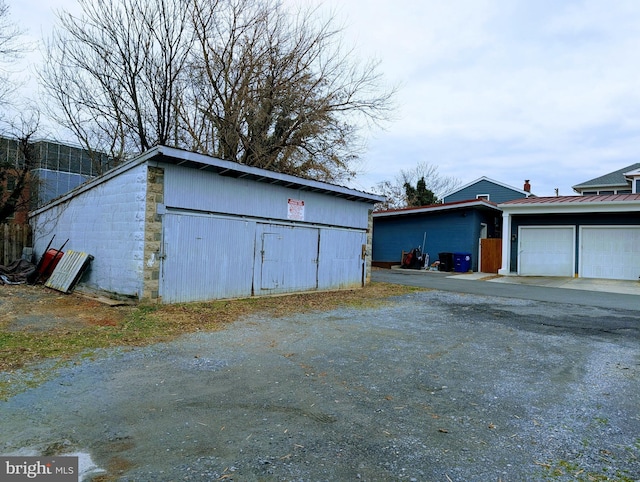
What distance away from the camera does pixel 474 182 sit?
96.7ft

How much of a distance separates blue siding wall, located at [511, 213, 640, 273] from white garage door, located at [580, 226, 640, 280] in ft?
0.64

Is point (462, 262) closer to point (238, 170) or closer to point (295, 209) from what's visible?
point (295, 209)

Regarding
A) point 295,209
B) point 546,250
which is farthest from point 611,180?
point 295,209

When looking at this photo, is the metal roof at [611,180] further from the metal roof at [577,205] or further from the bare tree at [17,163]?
the bare tree at [17,163]

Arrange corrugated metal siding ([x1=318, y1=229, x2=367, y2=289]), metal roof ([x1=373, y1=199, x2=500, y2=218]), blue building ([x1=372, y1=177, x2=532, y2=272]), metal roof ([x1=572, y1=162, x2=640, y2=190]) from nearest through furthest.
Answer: corrugated metal siding ([x1=318, y1=229, x2=367, y2=289]) < metal roof ([x1=373, y1=199, x2=500, y2=218]) < blue building ([x1=372, y1=177, x2=532, y2=272]) < metal roof ([x1=572, y1=162, x2=640, y2=190])

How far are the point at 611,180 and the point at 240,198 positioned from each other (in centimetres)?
2914

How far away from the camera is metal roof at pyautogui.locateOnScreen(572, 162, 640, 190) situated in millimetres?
27609

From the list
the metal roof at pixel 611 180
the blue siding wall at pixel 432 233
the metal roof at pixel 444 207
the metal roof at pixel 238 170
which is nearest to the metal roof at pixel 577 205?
the metal roof at pixel 444 207

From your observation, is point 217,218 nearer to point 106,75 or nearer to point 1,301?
point 1,301

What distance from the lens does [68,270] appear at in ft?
30.7

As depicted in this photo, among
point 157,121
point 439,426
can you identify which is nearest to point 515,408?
point 439,426

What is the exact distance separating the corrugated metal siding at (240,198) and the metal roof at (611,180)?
24.5 m

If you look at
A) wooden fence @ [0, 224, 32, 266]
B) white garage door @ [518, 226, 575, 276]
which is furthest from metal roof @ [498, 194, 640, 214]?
wooden fence @ [0, 224, 32, 266]

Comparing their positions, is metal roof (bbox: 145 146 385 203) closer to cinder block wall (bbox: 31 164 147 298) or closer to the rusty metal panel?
cinder block wall (bbox: 31 164 147 298)
